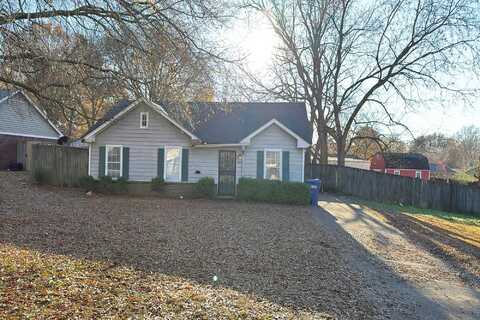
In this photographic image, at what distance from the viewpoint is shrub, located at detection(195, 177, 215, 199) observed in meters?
16.6

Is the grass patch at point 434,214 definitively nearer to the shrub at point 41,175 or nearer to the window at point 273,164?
the window at point 273,164

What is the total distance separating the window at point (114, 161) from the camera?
17188mm

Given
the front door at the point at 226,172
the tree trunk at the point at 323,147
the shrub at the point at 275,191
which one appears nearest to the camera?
the shrub at the point at 275,191

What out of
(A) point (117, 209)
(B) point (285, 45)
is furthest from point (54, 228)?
(B) point (285, 45)

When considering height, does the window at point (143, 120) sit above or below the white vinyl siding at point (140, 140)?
above

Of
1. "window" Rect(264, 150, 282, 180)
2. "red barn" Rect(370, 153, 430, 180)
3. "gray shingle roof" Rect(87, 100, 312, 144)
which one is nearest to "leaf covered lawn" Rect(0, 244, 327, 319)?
"gray shingle roof" Rect(87, 100, 312, 144)

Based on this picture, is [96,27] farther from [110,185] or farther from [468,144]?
[468,144]

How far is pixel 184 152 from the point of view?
1739 cm

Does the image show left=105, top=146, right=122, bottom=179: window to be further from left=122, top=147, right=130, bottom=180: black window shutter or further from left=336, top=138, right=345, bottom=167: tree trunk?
left=336, top=138, right=345, bottom=167: tree trunk

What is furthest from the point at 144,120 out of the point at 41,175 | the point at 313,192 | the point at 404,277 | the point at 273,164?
the point at 404,277

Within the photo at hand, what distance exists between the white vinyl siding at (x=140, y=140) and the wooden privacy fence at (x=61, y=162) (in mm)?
1276

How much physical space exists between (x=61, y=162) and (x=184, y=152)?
5.82 meters

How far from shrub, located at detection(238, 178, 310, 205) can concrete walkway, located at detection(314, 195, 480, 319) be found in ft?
12.5

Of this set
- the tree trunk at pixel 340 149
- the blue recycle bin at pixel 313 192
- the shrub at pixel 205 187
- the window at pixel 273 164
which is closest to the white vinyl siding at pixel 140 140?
the shrub at pixel 205 187
